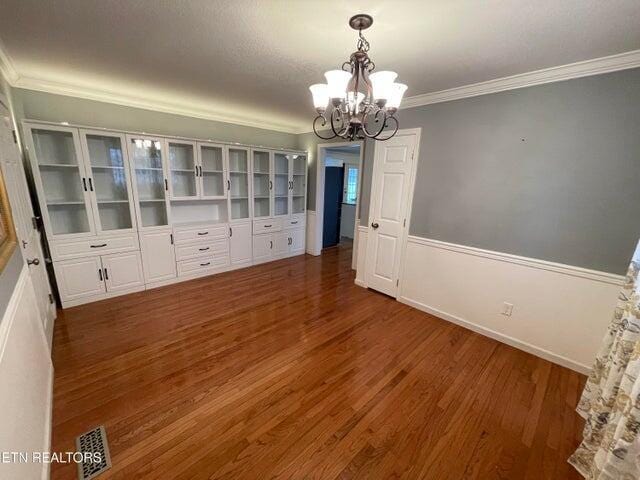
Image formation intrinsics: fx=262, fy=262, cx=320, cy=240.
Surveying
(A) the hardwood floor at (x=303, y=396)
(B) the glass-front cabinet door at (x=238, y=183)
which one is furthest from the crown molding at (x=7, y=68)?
(A) the hardwood floor at (x=303, y=396)

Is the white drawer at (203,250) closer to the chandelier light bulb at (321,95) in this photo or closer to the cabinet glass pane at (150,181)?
the cabinet glass pane at (150,181)

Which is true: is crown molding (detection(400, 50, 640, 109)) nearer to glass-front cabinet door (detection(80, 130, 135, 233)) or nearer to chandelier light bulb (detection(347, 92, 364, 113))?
chandelier light bulb (detection(347, 92, 364, 113))

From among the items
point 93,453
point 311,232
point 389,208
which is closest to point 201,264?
point 311,232

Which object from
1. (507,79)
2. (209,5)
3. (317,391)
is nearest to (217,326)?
(317,391)

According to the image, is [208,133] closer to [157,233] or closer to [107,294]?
[157,233]

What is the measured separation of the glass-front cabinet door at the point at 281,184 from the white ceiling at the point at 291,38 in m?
1.96

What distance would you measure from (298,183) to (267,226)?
104 centimetres

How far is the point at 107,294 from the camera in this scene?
316 centimetres

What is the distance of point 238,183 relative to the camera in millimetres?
4395

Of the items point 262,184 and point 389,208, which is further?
point 262,184

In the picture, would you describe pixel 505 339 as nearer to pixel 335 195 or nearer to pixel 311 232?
pixel 311 232

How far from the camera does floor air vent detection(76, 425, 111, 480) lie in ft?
4.43

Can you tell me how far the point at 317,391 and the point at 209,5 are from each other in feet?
8.27

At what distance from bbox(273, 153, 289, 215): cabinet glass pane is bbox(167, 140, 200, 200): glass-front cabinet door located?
1324 mm
